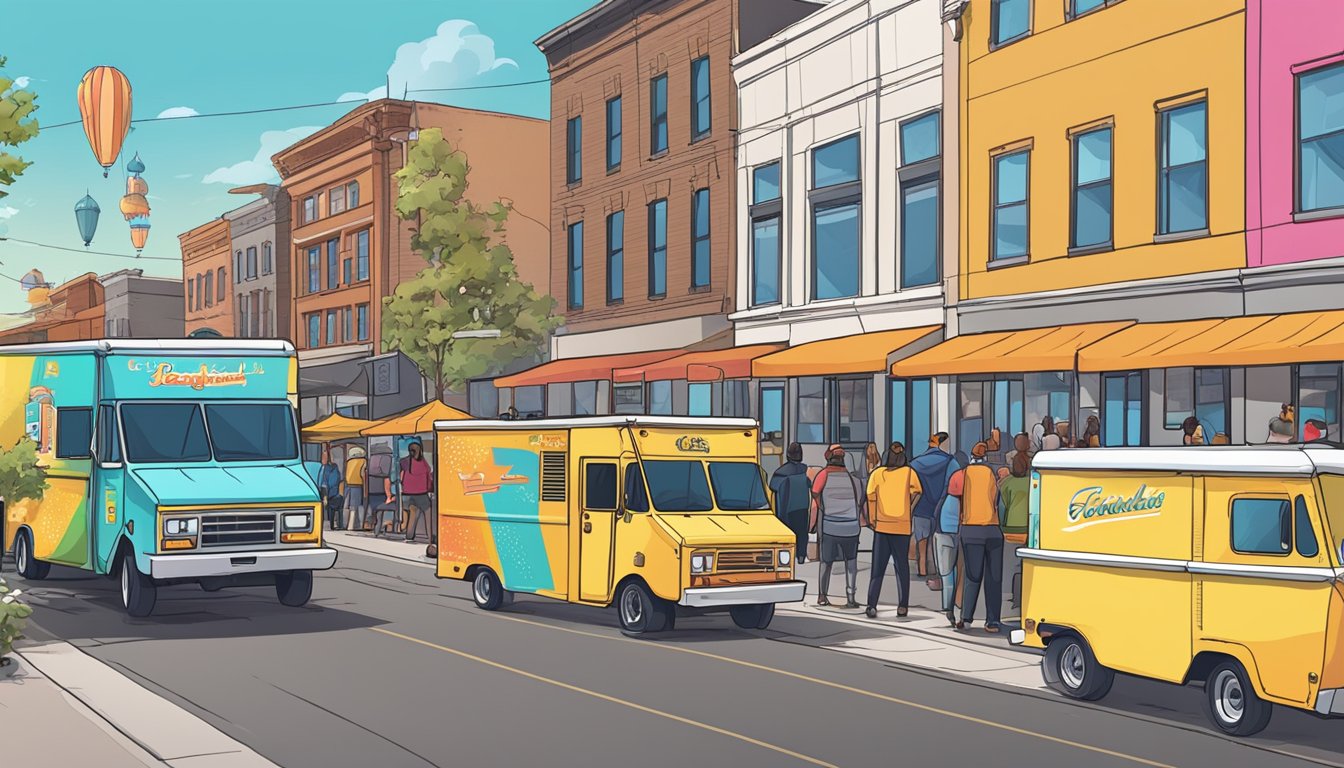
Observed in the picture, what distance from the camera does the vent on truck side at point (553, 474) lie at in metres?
17.4

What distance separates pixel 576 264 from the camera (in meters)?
41.0

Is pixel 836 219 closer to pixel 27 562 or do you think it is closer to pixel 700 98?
pixel 700 98

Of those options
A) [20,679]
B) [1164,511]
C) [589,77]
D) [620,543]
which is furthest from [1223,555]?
[589,77]

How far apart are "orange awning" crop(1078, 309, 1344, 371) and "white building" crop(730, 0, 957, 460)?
474 cm

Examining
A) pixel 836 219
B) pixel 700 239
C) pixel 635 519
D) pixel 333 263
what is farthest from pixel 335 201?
pixel 635 519

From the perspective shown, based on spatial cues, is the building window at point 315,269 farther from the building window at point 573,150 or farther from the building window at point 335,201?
the building window at point 573,150

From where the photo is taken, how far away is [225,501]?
1711cm

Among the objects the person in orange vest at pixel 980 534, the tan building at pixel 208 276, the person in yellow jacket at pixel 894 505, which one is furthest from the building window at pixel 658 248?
the tan building at pixel 208 276

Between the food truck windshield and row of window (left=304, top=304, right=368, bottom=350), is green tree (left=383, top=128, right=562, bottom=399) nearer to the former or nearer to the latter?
row of window (left=304, top=304, right=368, bottom=350)

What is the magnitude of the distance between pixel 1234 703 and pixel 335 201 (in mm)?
54604

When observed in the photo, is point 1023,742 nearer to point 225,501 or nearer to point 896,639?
point 896,639

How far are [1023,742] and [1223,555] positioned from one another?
83.3 inches

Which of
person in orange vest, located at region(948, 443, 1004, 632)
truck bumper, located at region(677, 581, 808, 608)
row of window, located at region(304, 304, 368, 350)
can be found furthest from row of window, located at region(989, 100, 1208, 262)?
row of window, located at region(304, 304, 368, 350)

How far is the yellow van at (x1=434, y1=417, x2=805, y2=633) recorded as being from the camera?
1603 cm
